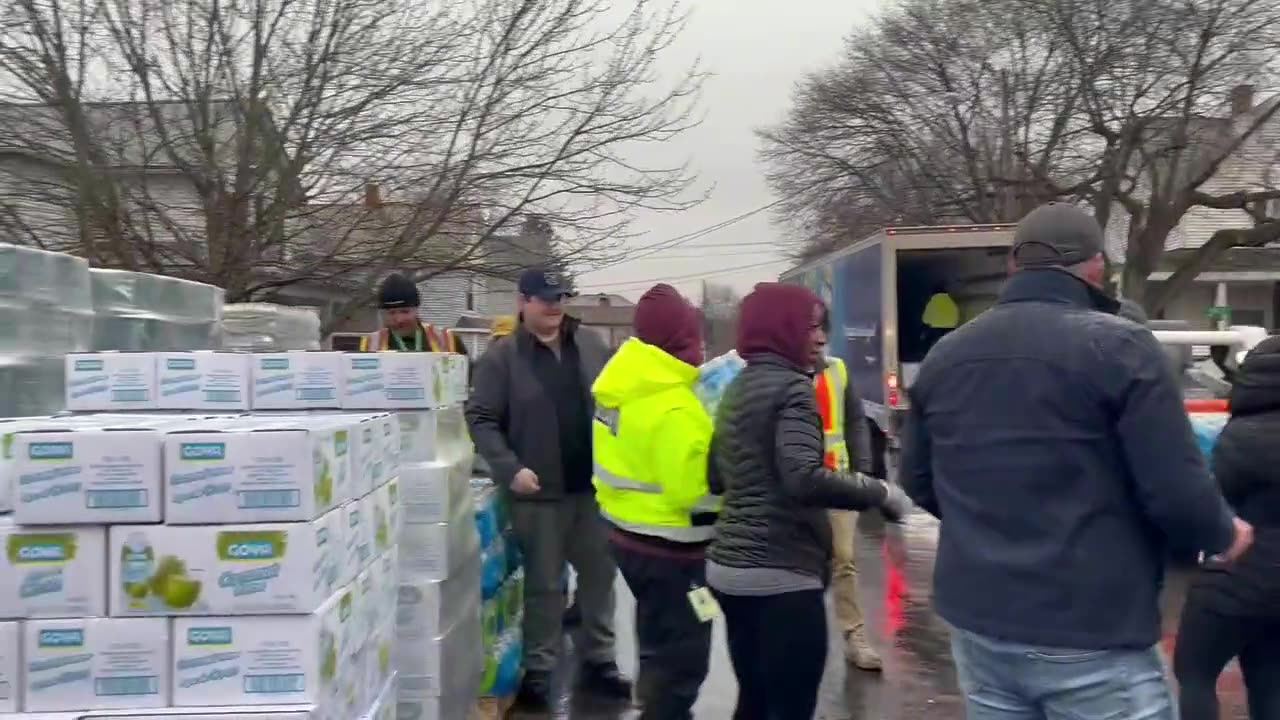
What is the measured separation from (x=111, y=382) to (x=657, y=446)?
6.38ft

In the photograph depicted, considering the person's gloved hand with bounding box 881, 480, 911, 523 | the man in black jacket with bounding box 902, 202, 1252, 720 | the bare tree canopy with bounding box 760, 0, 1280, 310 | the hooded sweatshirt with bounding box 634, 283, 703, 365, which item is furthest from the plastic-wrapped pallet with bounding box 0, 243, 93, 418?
the bare tree canopy with bounding box 760, 0, 1280, 310

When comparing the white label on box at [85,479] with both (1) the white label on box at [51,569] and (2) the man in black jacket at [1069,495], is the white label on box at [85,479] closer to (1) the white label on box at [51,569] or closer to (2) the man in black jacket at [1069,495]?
(1) the white label on box at [51,569]

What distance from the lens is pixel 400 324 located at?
6137mm

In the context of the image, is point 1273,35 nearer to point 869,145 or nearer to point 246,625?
point 869,145

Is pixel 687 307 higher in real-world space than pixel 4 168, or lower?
lower

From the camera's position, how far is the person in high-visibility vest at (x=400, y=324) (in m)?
6.05

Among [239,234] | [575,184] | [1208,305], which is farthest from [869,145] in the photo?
[239,234]

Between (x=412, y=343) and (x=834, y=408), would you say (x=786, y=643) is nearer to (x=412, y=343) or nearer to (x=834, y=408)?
(x=834, y=408)

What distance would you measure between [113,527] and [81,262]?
256 cm

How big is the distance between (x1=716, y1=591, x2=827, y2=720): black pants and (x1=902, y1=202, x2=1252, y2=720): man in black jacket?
0.92 m

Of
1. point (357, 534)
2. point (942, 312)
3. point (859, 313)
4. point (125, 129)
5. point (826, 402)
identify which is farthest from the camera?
point (942, 312)

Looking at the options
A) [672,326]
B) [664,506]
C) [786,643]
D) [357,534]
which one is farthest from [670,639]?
[357,534]

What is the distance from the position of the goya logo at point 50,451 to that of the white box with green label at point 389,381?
1.39 m

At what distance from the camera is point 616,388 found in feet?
14.1
